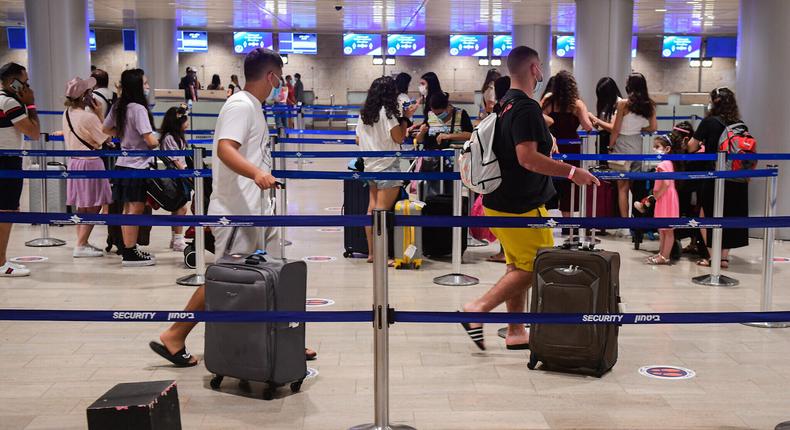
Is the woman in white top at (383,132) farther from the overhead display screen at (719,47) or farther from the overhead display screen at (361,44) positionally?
the overhead display screen at (719,47)

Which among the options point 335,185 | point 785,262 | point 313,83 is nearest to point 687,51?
point 313,83

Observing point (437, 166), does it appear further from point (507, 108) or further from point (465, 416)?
point (465, 416)

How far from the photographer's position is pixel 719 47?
38.2 meters

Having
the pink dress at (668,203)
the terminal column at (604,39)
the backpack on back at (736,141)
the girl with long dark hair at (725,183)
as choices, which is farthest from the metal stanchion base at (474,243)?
the terminal column at (604,39)

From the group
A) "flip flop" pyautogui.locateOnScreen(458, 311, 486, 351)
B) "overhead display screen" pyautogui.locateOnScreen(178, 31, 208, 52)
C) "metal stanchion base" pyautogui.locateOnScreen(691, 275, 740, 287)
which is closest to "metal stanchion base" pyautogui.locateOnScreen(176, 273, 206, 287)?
"flip flop" pyautogui.locateOnScreen(458, 311, 486, 351)

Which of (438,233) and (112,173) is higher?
(112,173)

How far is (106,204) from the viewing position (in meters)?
9.34

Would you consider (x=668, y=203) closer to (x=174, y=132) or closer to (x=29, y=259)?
(x=174, y=132)

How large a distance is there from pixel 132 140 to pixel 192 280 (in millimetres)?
1759

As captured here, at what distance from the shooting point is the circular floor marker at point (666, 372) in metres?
5.12

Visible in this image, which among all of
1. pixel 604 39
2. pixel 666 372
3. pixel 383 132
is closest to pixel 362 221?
pixel 666 372

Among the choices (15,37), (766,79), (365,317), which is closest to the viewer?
(365,317)

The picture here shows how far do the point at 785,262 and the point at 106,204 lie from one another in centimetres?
711

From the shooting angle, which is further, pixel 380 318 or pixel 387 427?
pixel 387 427
